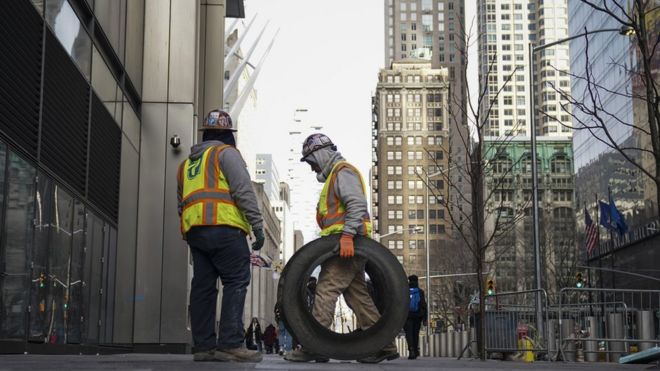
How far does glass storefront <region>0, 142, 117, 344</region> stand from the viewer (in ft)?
39.3

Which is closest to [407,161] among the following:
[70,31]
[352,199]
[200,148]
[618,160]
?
[618,160]

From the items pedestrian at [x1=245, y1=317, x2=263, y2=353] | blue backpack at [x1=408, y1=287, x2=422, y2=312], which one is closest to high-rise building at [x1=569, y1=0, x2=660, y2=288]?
pedestrian at [x1=245, y1=317, x2=263, y2=353]

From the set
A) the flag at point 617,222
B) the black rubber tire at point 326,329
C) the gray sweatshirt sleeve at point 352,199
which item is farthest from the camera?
the flag at point 617,222

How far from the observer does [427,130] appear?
195625 millimetres

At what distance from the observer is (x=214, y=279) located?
905 cm

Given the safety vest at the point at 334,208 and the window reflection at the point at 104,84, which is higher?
the window reflection at the point at 104,84

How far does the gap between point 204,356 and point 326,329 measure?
1.20 meters

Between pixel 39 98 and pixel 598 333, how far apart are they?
1183 cm

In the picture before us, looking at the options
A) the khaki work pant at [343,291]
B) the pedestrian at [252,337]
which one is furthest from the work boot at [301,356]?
the pedestrian at [252,337]

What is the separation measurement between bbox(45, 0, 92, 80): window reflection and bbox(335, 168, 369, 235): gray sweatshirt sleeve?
633cm

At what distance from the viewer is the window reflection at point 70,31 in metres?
14.6

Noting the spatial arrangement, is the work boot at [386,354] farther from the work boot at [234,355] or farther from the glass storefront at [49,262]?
the glass storefront at [49,262]

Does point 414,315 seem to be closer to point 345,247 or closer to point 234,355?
point 345,247

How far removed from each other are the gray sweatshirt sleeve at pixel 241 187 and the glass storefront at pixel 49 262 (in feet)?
12.4
